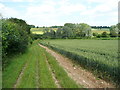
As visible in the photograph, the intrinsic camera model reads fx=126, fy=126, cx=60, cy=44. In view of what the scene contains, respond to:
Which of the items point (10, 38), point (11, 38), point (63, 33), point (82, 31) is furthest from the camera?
point (82, 31)

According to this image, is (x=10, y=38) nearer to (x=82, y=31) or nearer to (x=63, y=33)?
(x=63, y=33)

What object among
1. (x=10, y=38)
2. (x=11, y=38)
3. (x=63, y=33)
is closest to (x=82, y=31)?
(x=63, y=33)

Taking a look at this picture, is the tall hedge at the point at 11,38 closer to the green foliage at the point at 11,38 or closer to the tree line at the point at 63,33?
the green foliage at the point at 11,38

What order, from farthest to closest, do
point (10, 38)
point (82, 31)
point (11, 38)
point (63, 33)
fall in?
point (82, 31), point (63, 33), point (11, 38), point (10, 38)

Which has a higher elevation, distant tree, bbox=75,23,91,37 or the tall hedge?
distant tree, bbox=75,23,91,37

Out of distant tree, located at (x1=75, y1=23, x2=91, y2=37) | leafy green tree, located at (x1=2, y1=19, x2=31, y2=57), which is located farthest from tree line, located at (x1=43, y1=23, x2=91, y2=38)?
leafy green tree, located at (x1=2, y1=19, x2=31, y2=57)

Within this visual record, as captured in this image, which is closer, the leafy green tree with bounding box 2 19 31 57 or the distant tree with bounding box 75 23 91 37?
the leafy green tree with bounding box 2 19 31 57

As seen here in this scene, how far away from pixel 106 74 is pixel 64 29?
8134cm

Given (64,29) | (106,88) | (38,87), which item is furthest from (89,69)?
(64,29)

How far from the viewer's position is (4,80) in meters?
8.27

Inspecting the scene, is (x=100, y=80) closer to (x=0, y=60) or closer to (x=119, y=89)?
(x=119, y=89)

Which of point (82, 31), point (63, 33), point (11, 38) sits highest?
point (82, 31)

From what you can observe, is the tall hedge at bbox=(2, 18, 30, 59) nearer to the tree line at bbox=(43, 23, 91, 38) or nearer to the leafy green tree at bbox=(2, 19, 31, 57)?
the leafy green tree at bbox=(2, 19, 31, 57)

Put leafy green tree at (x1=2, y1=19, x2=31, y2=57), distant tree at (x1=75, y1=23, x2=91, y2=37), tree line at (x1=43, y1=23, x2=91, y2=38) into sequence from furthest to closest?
distant tree at (x1=75, y1=23, x2=91, y2=37) < tree line at (x1=43, y1=23, x2=91, y2=38) < leafy green tree at (x1=2, y1=19, x2=31, y2=57)
